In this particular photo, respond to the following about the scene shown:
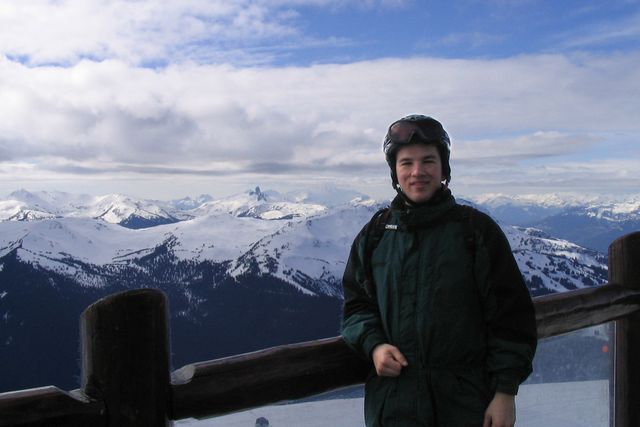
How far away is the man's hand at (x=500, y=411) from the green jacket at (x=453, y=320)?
3 centimetres

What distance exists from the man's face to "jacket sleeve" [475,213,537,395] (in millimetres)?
347

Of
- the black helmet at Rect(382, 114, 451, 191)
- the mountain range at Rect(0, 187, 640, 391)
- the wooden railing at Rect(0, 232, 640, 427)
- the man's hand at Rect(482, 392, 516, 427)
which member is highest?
the black helmet at Rect(382, 114, 451, 191)

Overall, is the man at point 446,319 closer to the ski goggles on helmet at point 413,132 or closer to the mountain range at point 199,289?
the ski goggles on helmet at point 413,132

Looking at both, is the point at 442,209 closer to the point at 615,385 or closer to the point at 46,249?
the point at 615,385

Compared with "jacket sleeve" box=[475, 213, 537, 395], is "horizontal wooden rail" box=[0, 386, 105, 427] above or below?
below

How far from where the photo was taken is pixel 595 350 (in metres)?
5.06

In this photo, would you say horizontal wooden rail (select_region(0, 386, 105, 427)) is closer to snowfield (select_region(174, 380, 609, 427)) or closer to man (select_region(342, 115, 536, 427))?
snowfield (select_region(174, 380, 609, 427))

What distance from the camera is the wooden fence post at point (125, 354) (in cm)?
272

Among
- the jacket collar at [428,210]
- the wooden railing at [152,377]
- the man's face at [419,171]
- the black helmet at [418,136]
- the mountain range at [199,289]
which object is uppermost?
the black helmet at [418,136]

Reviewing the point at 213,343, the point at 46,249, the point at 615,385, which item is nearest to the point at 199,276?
the point at 213,343

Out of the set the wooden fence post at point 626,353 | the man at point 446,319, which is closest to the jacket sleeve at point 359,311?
the man at point 446,319

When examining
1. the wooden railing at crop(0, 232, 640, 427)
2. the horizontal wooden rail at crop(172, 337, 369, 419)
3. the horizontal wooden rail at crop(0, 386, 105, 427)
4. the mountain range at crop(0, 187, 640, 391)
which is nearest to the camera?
the horizontal wooden rail at crop(0, 386, 105, 427)

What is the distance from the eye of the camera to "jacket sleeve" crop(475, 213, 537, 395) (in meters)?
2.85

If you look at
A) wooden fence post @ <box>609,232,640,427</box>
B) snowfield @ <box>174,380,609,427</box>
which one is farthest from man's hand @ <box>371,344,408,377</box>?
wooden fence post @ <box>609,232,640,427</box>
